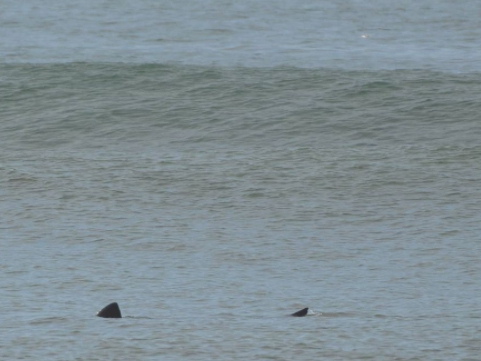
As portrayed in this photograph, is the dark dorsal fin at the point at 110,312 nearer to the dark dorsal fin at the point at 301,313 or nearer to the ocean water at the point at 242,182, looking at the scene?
the ocean water at the point at 242,182

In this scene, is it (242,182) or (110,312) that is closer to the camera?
(110,312)

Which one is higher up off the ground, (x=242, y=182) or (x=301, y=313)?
(x=301, y=313)

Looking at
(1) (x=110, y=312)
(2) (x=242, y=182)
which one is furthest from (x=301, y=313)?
(2) (x=242, y=182)

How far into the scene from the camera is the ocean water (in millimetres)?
6332

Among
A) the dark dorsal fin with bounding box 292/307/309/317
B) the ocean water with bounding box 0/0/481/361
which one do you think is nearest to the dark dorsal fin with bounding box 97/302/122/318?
the ocean water with bounding box 0/0/481/361

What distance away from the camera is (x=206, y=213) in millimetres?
9539

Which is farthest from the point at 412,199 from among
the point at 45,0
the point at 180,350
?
the point at 45,0

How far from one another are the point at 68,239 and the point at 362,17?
12.8 metres

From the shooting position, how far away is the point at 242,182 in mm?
10711

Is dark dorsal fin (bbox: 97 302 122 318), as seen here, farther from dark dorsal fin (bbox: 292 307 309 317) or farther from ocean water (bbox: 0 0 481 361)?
dark dorsal fin (bbox: 292 307 309 317)

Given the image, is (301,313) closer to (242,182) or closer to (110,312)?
(110,312)

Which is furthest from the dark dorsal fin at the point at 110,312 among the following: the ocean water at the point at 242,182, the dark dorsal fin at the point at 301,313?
the dark dorsal fin at the point at 301,313

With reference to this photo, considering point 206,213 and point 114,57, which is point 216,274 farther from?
point 114,57

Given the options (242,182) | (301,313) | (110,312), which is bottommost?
(242,182)
